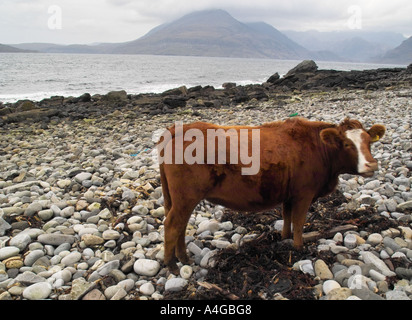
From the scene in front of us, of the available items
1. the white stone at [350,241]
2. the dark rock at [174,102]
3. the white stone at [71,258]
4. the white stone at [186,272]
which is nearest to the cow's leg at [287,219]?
the white stone at [350,241]

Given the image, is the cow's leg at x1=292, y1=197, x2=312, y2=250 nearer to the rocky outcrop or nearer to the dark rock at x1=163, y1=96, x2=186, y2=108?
the rocky outcrop

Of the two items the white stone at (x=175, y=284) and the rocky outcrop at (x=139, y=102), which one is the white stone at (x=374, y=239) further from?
the rocky outcrop at (x=139, y=102)

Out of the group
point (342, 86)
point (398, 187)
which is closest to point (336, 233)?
point (398, 187)

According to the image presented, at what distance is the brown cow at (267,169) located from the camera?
3.76m

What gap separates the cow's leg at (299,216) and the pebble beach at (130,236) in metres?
0.28

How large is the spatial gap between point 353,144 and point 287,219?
141 cm

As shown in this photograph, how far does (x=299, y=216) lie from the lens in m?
4.18

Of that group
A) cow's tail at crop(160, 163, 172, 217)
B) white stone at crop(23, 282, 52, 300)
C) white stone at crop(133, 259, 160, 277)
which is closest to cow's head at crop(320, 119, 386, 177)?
cow's tail at crop(160, 163, 172, 217)

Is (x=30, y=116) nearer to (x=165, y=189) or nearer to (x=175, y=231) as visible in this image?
(x=165, y=189)

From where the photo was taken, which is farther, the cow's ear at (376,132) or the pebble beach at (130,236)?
the cow's ear at (376,132)

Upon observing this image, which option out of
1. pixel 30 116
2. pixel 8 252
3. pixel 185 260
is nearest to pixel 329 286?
pixel 185 260
